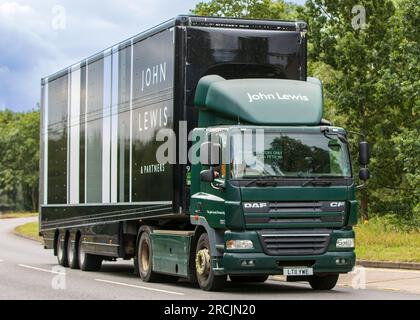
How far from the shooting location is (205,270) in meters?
16.8

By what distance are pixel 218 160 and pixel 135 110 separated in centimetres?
399

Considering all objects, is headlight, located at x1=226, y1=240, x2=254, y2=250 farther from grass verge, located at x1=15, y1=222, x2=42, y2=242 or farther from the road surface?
grass verge, located at x1=15, y1=222, x2=42, y2=242

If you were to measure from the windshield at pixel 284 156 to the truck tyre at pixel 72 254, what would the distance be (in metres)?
8.71

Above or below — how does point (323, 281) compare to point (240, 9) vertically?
below

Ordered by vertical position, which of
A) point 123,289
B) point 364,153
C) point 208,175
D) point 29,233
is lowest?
point 29,233

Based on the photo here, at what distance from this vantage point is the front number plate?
1603 centimetres

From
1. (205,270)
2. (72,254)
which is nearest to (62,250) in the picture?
(72,254)

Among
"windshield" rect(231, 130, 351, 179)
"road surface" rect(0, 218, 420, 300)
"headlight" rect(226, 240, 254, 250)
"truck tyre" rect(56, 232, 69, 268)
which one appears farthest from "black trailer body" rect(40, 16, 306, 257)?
"headlight" rect(226, 240, 254, 250)

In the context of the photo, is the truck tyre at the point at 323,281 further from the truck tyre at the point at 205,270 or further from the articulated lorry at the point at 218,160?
the truck tyre at the point at 205,270

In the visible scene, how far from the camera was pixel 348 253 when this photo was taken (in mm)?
16391

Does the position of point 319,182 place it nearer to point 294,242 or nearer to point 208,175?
point 294,242

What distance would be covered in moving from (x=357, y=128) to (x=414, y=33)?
667 cm
